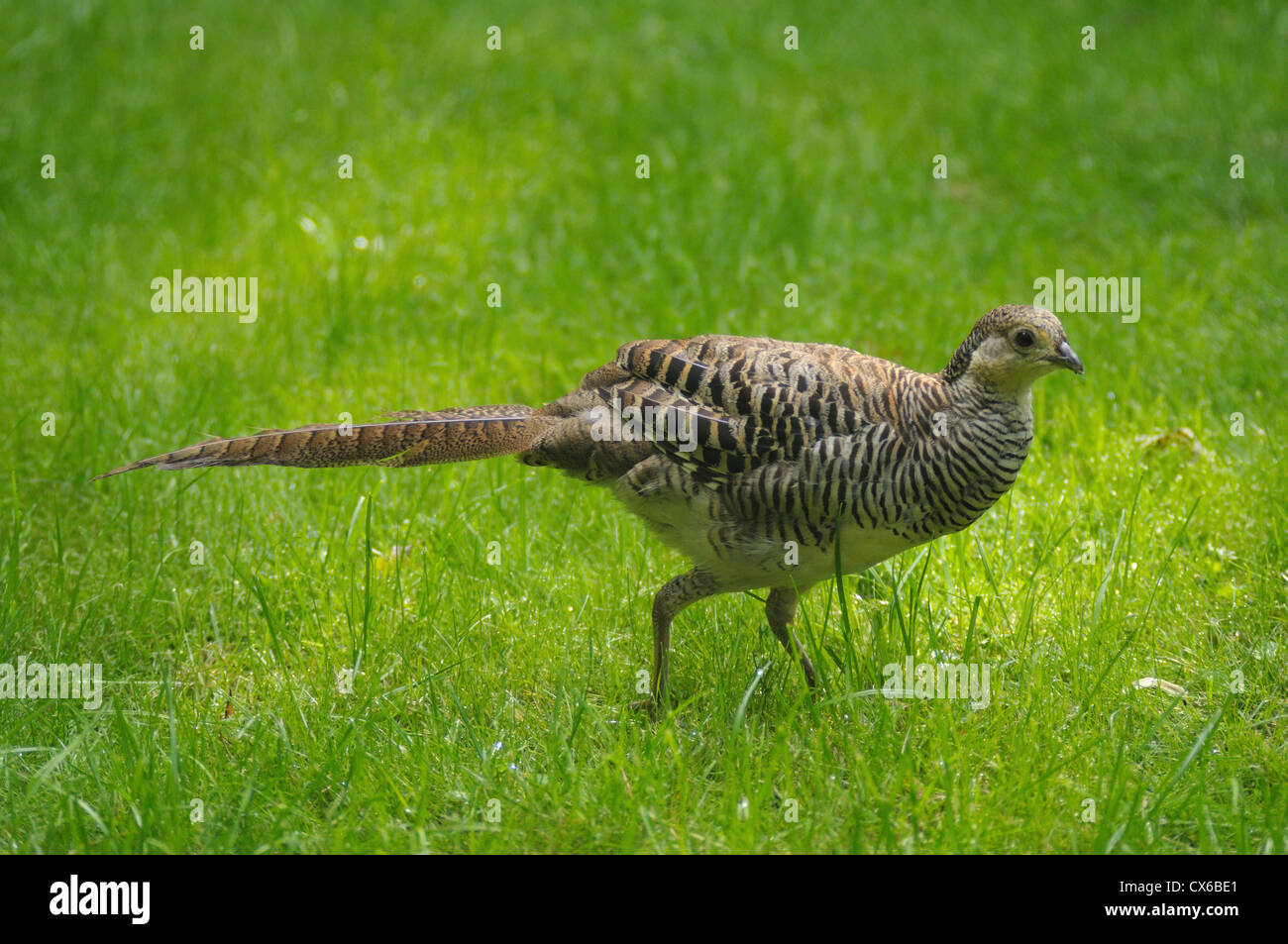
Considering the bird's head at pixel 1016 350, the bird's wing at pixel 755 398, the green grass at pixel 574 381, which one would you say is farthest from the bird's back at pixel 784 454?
the green grass at pixel 574 381

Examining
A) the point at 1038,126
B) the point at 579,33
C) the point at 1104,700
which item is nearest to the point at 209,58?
the point at 579,33

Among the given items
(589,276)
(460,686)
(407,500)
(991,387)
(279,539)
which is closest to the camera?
(991,387)

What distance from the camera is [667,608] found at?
4.23 m

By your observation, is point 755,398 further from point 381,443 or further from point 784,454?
point 381,443

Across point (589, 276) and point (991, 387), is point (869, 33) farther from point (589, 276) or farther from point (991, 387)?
point (991, 387)

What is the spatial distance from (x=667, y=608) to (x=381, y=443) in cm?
111

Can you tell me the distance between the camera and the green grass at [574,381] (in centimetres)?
372

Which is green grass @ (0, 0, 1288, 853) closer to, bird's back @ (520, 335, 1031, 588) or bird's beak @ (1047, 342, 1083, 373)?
bird's back @ (520, 335, 1031, 588)

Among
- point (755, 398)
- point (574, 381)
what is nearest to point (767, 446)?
point (755, 398)

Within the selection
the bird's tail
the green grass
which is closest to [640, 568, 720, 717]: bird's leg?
the green grass

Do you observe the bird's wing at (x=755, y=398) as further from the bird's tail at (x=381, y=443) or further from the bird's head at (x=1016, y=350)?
the bird's tail at (x=381, y=443)

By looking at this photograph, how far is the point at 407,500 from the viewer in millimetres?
5375

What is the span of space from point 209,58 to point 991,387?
6.69 meters

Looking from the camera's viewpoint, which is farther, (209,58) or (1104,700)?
(209,58)
